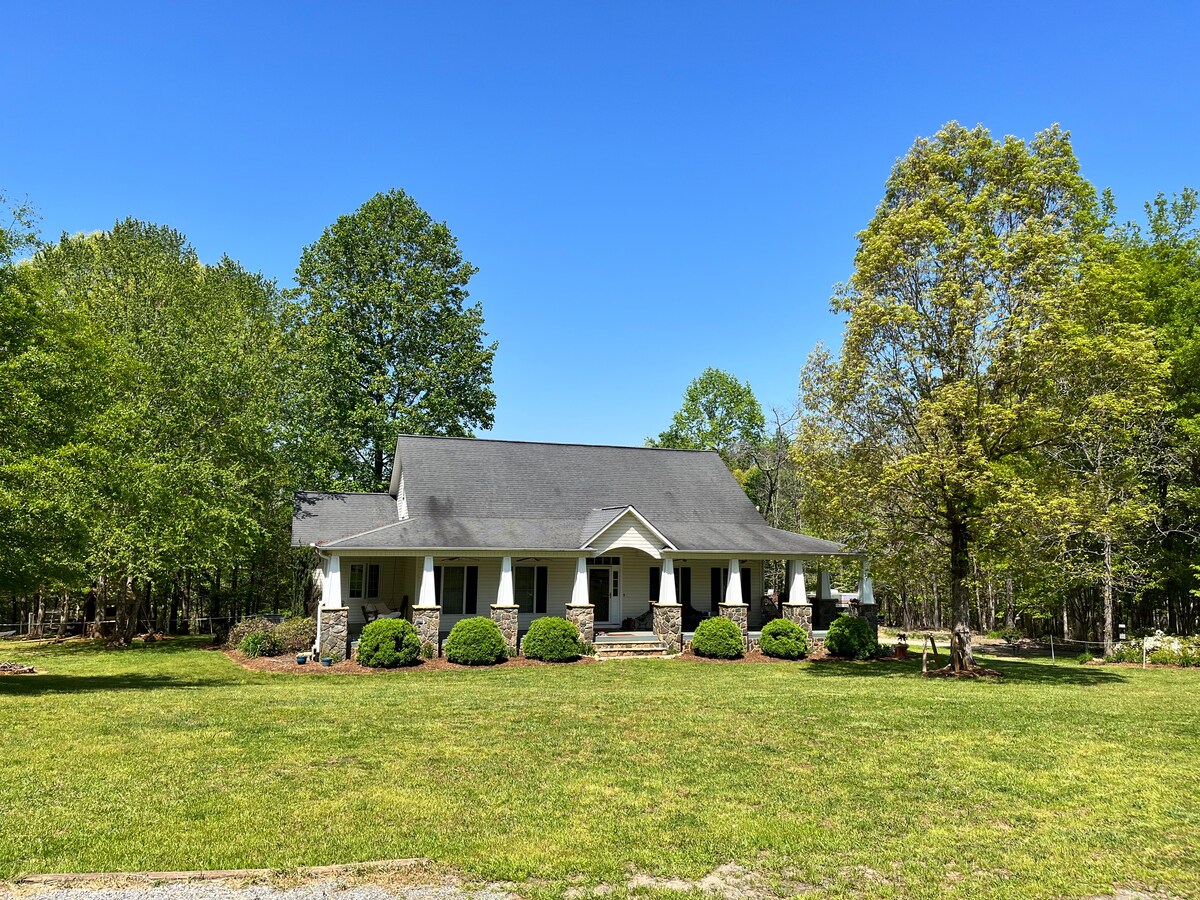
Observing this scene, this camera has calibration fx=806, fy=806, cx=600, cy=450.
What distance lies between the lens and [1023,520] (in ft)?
55.1

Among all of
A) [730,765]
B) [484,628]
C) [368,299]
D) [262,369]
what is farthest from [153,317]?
[730,765]

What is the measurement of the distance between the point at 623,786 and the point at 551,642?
13445 mm

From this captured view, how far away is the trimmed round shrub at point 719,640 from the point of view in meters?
22.5

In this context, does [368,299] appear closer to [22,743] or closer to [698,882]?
[22,743]

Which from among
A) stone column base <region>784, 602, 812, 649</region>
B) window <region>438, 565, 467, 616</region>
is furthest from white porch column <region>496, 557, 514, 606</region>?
stone column base <region>784, 602, 812, 649</region>

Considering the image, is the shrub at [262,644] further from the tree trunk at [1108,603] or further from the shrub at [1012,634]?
the shrub at [1012,634]

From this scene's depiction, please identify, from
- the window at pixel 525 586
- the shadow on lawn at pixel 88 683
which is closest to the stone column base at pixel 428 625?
the window at pixel 525 586

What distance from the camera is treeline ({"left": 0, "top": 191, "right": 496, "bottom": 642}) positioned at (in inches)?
650

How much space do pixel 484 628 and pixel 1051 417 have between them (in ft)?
46.6

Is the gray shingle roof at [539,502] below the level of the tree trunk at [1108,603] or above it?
above

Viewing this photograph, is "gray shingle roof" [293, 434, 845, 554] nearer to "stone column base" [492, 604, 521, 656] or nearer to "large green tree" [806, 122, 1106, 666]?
"stone column base" [492, 604, 521, 656]

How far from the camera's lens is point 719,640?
22.5 metres

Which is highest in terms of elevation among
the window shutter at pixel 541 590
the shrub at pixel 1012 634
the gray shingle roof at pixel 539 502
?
the gray shingle roof at pixel 539 502

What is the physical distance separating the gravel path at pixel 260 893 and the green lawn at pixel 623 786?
1.24 feet
